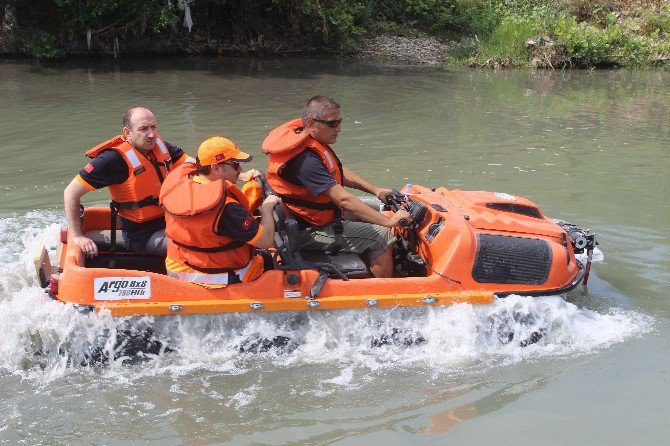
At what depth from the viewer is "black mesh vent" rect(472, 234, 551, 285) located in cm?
504

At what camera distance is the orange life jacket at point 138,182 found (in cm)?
507

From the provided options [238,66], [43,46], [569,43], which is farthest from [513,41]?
[43,46]

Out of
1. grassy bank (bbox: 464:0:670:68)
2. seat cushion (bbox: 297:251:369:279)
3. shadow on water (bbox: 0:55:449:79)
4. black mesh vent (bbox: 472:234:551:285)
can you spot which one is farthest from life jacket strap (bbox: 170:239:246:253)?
grassy bank (bbox: 464:0:670:68)

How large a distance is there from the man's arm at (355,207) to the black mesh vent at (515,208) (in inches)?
26.2

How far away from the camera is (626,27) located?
19.1 meters

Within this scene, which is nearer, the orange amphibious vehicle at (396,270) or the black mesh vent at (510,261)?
the orange amphibious vehicle at (396,270)

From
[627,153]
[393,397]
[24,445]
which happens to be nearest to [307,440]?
[393,397]

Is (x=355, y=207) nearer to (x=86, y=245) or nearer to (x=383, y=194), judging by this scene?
(x=383, y=194)

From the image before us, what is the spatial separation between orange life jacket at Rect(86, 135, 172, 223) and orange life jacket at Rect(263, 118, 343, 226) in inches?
28.1

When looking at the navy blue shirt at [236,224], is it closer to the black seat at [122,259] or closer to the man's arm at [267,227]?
the man's arm at [267,227]

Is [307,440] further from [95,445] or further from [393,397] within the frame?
[95,445]

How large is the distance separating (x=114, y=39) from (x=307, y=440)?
1498 cm

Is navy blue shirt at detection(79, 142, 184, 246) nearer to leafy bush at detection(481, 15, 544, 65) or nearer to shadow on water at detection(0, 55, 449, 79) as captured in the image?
shadow on water at detection(0, 55, 449, 79)

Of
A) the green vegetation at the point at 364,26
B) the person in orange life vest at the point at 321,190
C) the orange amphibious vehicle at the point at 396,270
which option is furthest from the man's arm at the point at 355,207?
the green vegetation at the point at 364,26
